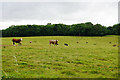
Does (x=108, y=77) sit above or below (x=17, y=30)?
below

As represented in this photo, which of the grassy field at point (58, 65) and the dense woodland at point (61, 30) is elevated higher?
the dense woodland at point (61, 30)

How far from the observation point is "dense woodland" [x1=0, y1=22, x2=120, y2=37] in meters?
98.4

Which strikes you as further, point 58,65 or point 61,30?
point 61,30

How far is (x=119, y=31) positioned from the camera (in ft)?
308

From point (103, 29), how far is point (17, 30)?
2872 inches

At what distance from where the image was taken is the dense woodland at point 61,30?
323ft

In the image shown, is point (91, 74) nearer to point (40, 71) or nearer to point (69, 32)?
point (40, 71)

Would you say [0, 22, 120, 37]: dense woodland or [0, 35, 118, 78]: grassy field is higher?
[0, 22, 120, 37]: dense woodland

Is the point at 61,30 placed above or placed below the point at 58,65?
above

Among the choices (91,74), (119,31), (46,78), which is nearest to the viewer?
(46,78)

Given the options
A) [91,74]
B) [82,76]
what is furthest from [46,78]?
[91,74]

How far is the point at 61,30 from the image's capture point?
10794 centimetres

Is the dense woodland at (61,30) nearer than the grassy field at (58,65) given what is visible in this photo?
No

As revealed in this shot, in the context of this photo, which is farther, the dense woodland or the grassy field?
the dense woodland
